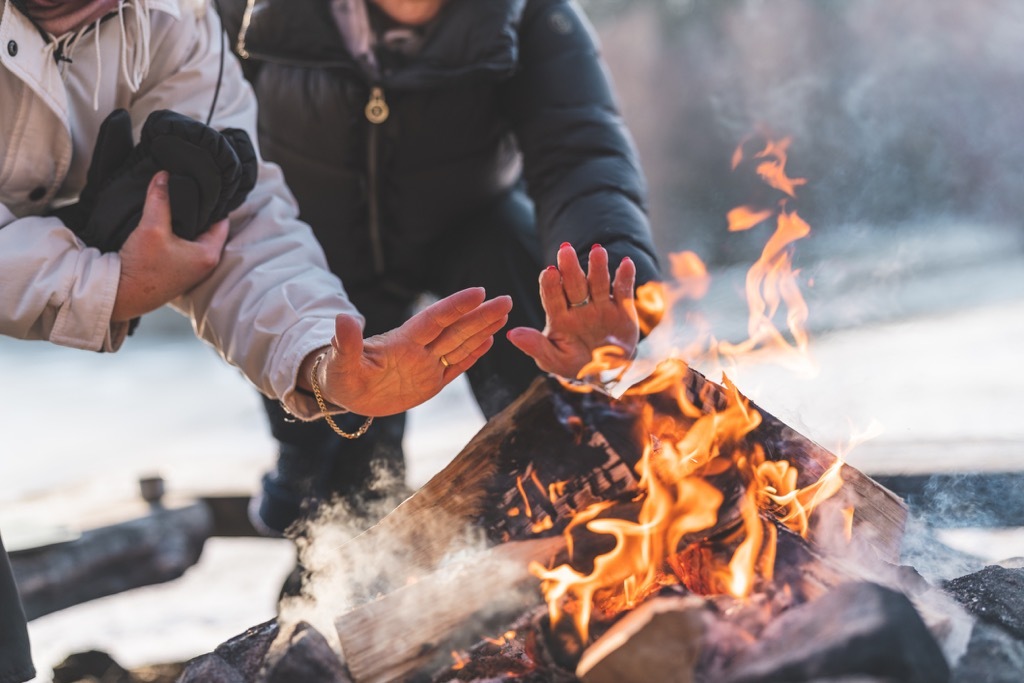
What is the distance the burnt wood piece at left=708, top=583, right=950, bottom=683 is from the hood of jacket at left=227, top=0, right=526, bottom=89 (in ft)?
5.69

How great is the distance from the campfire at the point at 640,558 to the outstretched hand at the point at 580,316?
0.15ft

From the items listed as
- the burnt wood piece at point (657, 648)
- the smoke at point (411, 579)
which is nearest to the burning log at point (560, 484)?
the smoke at point (411, 579)

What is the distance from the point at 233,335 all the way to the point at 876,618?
1442 mm

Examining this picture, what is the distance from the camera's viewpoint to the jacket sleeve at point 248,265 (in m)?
Result: 1.97

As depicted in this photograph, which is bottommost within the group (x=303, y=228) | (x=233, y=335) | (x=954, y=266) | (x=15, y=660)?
(x=954, y=266)

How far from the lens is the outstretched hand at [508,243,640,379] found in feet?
6.10

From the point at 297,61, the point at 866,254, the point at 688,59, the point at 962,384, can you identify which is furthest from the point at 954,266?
the point at 297,61

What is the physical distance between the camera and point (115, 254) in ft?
6.28

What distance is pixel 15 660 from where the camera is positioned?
6.19 feet

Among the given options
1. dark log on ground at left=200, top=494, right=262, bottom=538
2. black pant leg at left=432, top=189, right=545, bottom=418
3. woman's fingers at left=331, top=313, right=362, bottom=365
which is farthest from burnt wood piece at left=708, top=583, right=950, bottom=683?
dark log on ground at left=200, top=494, right=262, bottom=538

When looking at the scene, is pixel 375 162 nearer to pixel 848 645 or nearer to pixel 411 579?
pixel 411 579

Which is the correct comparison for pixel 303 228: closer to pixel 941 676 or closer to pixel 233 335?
pixel 233 335

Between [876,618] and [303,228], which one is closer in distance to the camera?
[876,618]

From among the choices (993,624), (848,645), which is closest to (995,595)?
(993,624)
